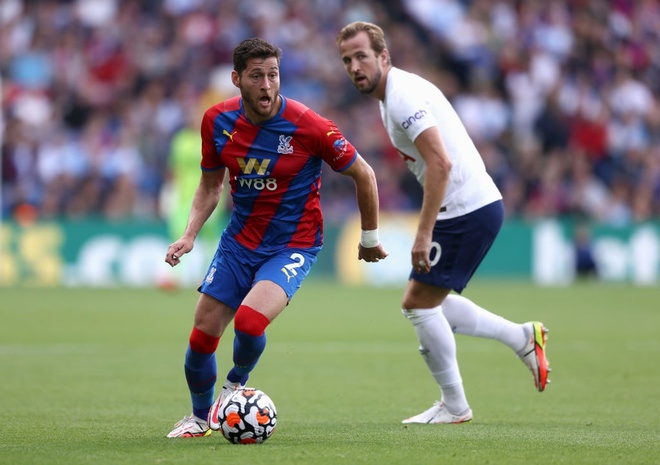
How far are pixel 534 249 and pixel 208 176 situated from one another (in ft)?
54.2

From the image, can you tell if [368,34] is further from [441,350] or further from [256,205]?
[441,350]

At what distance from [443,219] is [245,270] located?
1.45 m

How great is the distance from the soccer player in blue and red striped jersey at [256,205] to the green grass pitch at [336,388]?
496 mm

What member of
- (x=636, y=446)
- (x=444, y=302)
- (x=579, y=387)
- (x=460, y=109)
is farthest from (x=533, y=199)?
(x=636, y=446)

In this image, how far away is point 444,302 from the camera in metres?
7.89

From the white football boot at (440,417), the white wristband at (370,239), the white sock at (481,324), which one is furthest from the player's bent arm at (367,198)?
the white football boot at (440,417)

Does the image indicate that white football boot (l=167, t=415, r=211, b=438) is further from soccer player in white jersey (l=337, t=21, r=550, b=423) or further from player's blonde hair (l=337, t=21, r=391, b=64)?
player's blonde hair (l=337, t=21, r=391, b=64)

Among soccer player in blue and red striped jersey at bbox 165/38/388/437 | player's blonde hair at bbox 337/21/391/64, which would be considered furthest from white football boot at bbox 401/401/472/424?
player's blonde hair at bbox 337/21/391/64

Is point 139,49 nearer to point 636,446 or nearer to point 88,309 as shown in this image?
point 88,309

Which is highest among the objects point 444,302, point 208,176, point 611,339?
point 208,176

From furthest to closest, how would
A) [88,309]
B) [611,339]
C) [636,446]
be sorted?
[88,309] < [611,339] < [636,446]

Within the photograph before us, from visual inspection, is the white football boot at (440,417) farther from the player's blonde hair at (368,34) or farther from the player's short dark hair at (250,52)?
the player's short dark hair at (250,52)

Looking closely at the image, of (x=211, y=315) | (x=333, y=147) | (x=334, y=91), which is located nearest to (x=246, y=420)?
(x=211, y=315)

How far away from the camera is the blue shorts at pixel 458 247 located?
741cm
